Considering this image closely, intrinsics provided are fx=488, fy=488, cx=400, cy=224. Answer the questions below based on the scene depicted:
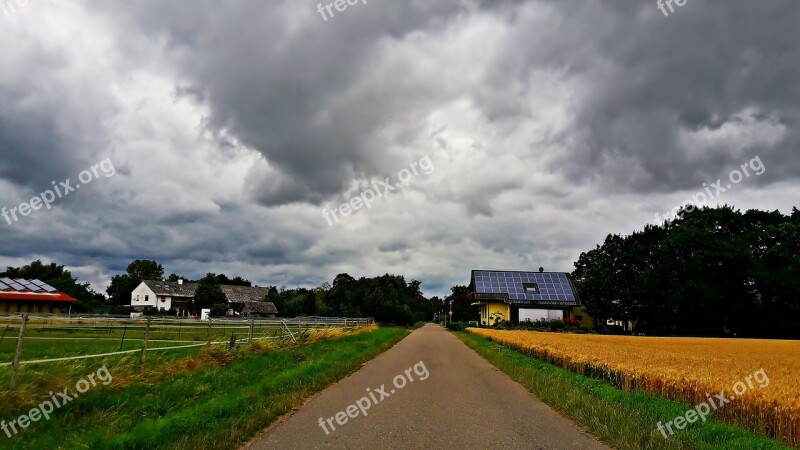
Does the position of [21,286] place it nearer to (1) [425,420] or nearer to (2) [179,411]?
(2) [179,411]

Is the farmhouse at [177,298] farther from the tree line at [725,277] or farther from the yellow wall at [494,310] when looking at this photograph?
the tree line at [725,277]

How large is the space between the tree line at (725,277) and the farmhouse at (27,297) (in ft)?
210

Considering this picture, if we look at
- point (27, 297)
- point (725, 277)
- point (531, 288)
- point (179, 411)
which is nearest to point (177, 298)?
point (27, 297)

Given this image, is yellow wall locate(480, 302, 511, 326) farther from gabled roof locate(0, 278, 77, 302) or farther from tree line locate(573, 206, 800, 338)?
gabled roof locate(0, 278, 77, 302)

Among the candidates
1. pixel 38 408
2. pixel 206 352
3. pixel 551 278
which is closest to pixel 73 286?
pixel 551 278

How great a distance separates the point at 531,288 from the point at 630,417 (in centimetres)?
6206

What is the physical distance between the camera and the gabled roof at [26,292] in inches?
1855

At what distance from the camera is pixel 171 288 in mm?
93562

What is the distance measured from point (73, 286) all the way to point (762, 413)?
101m

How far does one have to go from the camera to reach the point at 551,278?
69.6 m

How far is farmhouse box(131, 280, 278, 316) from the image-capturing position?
295 feet

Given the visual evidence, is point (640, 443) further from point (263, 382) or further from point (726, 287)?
point (726, 287)

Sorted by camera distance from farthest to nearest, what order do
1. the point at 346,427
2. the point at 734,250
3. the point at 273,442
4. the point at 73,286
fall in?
the point at 73,286, the point at 734,250, the point at 346,427, the point at 273,442

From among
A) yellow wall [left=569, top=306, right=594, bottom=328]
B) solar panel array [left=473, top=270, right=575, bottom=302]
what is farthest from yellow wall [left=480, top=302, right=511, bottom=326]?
yellow wall [left=569, top=306, right=594, bottom=328]
